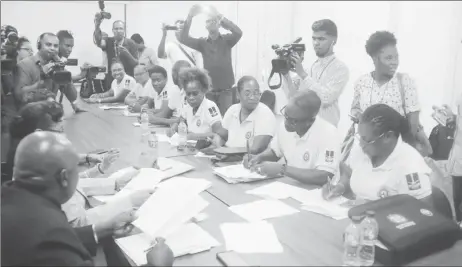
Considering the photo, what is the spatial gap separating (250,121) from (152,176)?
1061 mm

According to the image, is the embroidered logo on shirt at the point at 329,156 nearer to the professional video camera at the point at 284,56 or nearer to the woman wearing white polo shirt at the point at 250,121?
the woman wearing white polo shirt at the point at 250,121

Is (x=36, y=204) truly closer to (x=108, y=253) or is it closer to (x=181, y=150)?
(x=108, y=253)

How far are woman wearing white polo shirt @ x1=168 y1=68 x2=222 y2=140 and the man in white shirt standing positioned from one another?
91 cm

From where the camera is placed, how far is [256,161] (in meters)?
2.40

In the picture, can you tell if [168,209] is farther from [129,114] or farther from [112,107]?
[112,107]

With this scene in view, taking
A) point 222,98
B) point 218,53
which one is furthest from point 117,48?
point 222,98

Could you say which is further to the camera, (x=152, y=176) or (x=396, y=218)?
(x=152, y=176)

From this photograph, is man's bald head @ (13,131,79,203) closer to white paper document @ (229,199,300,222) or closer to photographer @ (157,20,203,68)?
white paper document @ (229,199,300,222)

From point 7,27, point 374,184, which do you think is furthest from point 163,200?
point 7,27

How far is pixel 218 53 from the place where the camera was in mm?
4344

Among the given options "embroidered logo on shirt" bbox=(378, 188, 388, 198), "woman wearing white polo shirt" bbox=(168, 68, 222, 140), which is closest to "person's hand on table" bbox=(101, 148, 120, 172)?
"woman wearing white polo shirt" bbox=(168, 68, 222, 140)

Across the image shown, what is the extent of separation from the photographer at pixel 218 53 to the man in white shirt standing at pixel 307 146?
1885 millimetres

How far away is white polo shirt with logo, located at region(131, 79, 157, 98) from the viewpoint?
4.97m

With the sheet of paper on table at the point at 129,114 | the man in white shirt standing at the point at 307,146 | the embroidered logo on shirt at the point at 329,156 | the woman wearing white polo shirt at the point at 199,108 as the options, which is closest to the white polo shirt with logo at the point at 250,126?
the woman wearing white polo shirt at the point at 199,108
